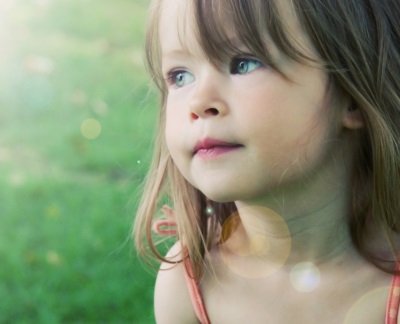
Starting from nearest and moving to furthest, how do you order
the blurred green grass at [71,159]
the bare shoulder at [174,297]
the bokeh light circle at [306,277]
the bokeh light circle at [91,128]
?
the bokeh light circle at [306,277], the bare shoulder at [174,297], the blurred green grass at [71,159], the bokeh light circle at [91,128]

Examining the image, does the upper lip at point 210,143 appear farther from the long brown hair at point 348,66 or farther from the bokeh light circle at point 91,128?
the bokeh light circle at point 91,128

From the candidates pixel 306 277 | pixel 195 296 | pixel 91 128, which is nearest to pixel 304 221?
pixel 306 277

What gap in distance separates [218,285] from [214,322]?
0.33 feet

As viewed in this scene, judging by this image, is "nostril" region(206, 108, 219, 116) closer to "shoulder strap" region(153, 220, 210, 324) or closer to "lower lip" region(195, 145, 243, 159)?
"lower lip" region(195, 145, 243, 159)

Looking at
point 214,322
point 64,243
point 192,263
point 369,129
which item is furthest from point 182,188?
point 64,243

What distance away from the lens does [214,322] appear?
2.31 m

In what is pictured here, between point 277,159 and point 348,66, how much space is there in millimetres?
269

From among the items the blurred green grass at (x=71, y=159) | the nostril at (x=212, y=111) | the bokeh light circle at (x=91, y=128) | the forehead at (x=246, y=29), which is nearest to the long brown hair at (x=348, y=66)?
the forehead at (x=246, y=29)

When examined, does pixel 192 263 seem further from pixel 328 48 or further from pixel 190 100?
pixel 328 48

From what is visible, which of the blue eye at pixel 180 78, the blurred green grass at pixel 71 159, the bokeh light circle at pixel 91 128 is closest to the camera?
the blue eye at pixel 180 78

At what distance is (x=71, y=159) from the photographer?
14.0ft

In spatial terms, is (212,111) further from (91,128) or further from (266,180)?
(91,128)

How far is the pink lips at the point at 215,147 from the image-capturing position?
1.91 m

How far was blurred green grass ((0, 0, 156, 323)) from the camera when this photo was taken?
3.17 m
